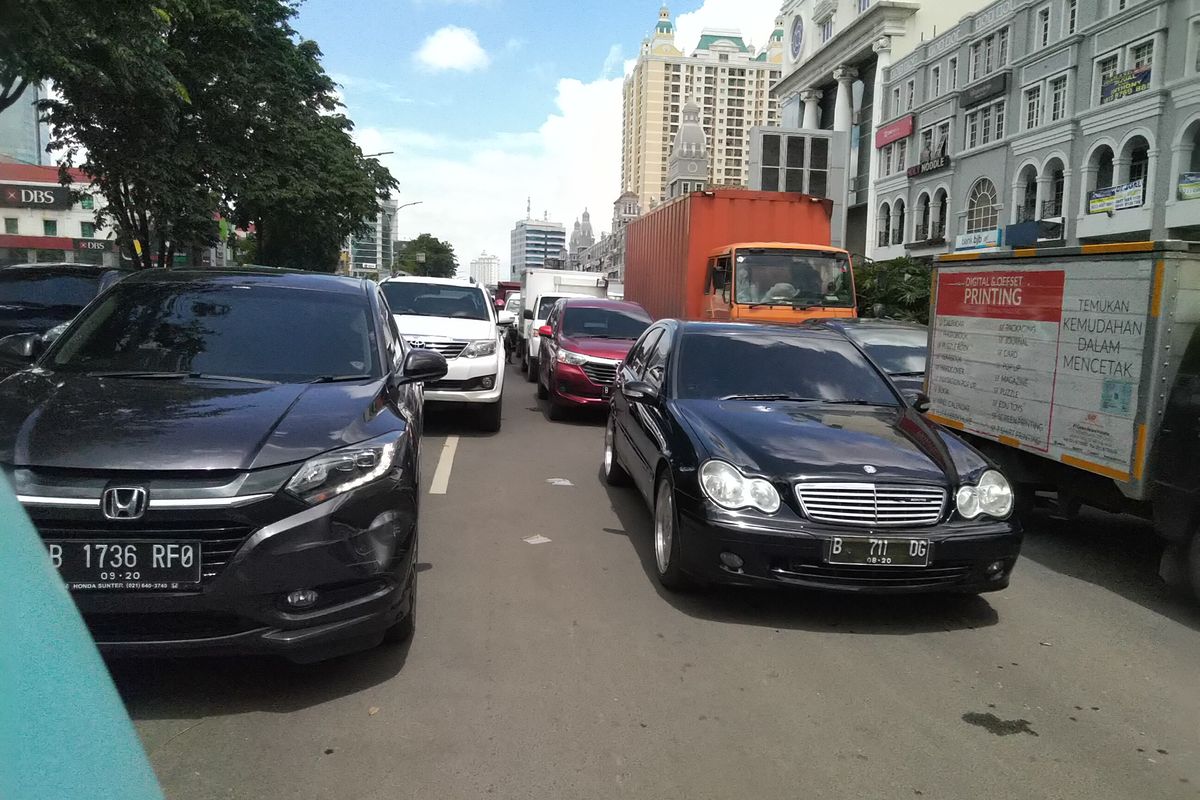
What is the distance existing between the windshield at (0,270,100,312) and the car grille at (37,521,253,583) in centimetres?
774

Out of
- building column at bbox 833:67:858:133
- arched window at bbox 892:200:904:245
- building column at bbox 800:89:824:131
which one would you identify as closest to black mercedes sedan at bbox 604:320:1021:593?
arched window at bbox 892:200:904:245

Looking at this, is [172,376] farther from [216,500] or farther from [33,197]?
[33,197]

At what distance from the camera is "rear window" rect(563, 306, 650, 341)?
43.3ft

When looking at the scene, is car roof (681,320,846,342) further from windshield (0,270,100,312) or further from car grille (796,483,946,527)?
windshield (0,270,100,312)

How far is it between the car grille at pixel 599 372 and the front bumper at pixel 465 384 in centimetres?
160

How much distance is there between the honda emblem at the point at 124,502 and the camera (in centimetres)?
310

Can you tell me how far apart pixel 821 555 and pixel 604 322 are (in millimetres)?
9248

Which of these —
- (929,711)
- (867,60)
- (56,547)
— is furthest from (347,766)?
(867,60)

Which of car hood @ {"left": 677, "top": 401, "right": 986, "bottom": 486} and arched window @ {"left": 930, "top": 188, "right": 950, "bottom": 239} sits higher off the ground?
arched window @ {"left": 930, "top": 188, "right": 950, "bottom": 239}

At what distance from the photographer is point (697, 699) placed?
3701 millimetres

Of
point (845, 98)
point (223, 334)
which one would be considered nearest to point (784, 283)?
point (223, 334)

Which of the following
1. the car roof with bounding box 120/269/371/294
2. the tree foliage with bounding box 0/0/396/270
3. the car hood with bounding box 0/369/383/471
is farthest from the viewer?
the tree foliage with bounding box 0/0/396/270

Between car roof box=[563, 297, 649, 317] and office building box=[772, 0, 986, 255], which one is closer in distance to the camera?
car roof box=[563, 297, 649, 317]

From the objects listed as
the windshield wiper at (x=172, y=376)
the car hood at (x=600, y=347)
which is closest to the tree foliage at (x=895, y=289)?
the car hood at (x=600, y=347)
